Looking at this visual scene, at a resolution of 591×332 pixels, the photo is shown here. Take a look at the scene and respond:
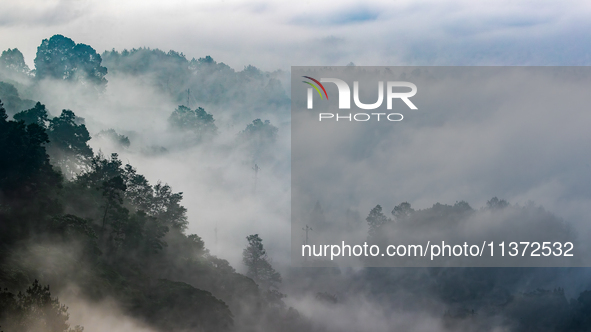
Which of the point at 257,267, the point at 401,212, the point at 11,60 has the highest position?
the point at 11,60

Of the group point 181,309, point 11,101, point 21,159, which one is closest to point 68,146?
point 21,159

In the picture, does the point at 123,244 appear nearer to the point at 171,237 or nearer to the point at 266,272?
the point at 171,237

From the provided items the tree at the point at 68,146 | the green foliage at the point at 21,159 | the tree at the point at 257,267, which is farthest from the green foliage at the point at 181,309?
the tree at the point at 257,267

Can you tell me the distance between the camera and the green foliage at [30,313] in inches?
1730

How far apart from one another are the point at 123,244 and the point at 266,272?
47015 millimetres

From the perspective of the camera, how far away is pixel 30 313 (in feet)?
147

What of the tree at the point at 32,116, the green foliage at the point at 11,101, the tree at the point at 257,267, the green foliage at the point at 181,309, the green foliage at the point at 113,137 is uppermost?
the green foliage at the point at 11,101

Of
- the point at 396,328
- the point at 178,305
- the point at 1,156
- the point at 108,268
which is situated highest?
the point at 1,156

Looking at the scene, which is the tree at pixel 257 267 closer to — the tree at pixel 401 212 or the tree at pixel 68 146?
the tree at pixel 68 146

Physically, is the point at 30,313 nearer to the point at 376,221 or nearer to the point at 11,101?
the point at 11,101

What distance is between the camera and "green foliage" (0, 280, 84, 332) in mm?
43938

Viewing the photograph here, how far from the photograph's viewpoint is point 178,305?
7238 centimetres

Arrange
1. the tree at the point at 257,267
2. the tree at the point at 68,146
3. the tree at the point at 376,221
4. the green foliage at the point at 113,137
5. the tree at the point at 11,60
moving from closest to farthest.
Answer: the tree at the point at 68,146 → the tree at the point at 257,267 → the green foliage at the point at 113,137 → the tree at the point at 376,221 → the tree at the point at 11,60

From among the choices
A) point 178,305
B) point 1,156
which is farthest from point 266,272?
point 1,156
